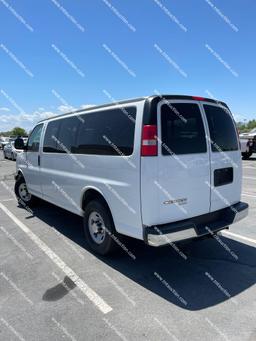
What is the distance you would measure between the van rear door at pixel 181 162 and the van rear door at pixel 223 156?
0.48 feet

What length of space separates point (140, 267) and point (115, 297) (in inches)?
33.2

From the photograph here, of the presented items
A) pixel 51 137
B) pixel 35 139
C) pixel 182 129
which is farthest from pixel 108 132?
pixel 35 139

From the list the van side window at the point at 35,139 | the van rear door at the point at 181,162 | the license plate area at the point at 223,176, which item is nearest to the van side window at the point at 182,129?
the van rear door at the point at 181,162

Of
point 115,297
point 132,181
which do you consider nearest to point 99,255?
point 115,297

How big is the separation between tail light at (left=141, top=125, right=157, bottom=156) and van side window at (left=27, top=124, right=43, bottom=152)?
368 cm

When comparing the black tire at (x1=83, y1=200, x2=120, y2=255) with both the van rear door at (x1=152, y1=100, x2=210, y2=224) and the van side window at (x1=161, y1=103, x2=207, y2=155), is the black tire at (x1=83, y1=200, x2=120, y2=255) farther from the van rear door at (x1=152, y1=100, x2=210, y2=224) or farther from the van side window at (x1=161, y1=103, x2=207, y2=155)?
the van side window at (x1=161, y1=103, x2=207, y2=155)

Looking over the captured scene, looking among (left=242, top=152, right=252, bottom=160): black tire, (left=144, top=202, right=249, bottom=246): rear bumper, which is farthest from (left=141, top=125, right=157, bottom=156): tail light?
(left=242, top=152, right=252, bottom=160): black tire

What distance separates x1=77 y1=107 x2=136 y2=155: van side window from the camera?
3918 millimetres

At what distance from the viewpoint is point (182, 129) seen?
391 centimetres

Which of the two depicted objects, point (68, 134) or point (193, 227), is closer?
point (193, 227)

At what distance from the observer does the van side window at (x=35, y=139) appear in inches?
264

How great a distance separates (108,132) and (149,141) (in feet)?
3.01

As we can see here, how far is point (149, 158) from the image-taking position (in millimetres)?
3584

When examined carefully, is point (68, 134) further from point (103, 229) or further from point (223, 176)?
point (223, 176)
